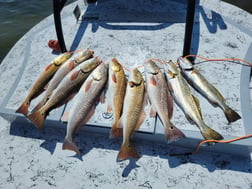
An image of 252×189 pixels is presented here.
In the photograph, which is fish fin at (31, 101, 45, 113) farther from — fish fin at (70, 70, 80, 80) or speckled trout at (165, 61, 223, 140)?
speckled trout at (165, 61, 223, 140)

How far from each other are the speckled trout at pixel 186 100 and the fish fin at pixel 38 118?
1559 millimetres

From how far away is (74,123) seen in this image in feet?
8.13

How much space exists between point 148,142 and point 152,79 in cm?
76

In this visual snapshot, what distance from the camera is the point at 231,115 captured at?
236 centimetres

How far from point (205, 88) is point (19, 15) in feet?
23.2

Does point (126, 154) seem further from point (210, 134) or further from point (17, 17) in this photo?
point (17, 17)

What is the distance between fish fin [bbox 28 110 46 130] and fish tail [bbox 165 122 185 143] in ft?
4.58

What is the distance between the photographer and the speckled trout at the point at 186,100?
2.23 m

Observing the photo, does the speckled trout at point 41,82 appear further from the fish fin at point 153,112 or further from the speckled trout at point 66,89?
the fish fin at point 153,112

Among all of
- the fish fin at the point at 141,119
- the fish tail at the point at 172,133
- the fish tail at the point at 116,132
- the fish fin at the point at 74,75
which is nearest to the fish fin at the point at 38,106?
the fish fin at the point at 74,75

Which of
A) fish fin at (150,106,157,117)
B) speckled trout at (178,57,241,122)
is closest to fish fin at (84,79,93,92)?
fish fin at (150,106,157,117)

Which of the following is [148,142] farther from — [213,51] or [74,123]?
[213,51]

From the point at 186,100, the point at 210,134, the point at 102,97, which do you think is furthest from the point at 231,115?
the point at 102,97

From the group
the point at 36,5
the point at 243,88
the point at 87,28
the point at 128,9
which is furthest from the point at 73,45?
the point at 36,5
